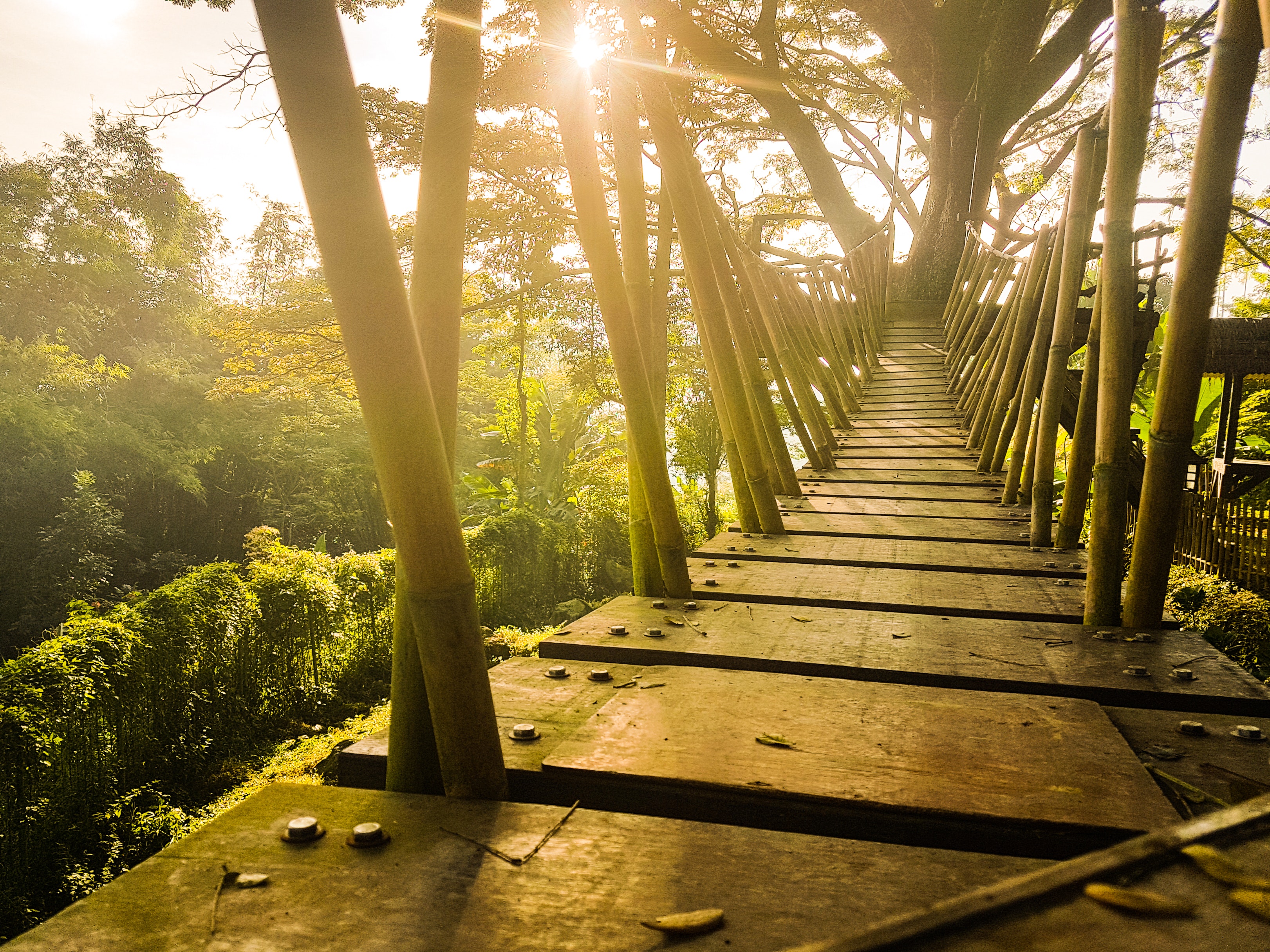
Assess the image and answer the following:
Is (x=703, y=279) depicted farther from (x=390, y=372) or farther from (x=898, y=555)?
(x=390, y=372)

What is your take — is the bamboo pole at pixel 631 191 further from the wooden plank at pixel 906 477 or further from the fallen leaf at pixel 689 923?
the fallen leaf at pixel 689 923

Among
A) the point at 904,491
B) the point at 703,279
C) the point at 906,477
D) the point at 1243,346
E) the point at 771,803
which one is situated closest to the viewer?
the point at 771,803

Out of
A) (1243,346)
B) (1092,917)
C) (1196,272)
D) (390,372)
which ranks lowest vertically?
(1092,917)

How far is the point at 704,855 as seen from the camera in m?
0.76

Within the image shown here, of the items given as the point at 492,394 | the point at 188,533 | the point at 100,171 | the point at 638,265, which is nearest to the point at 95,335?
the point at 100,171

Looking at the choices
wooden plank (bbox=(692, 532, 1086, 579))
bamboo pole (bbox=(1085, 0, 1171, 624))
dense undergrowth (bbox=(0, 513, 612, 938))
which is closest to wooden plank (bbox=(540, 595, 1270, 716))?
bamboo pole (bbox=(1085, 0, 1171, 624))

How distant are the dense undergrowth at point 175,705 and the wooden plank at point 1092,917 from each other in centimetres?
714

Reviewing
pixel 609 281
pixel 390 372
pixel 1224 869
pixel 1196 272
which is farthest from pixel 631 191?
pixel 1224 869

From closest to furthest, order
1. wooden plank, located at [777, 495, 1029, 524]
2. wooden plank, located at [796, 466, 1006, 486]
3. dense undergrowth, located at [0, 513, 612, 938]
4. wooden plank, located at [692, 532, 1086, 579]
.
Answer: wooden plank, located at [692, 532, 1086, 579]
wooden plank, located at [777, 495, 1029, 524]
wooden plank, located at [796, 466, 1006, 486]
dense undergrowth, located at [0, 513, 612, 938]

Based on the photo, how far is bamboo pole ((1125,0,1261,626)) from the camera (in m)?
1.31

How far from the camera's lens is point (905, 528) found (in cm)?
287

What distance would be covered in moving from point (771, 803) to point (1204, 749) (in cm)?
68

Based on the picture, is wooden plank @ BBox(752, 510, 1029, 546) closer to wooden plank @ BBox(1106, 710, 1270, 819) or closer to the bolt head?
wooden plank @ BBox(1106, 710, 1270, 819)

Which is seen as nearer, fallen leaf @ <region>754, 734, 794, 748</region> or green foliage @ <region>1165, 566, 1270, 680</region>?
fallen leaf @ <region>754, 734, 794, 748</region>
